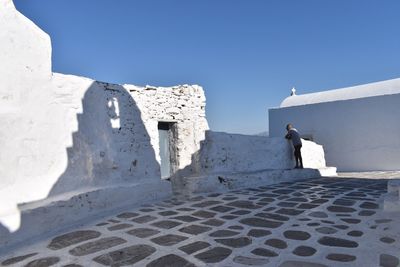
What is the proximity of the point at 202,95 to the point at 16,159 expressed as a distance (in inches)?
191

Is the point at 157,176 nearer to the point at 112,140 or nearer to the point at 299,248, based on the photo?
the point at 112,140

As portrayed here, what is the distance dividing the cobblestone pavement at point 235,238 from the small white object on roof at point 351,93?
1004 centimetres

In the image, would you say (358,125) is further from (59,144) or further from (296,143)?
(59,144)

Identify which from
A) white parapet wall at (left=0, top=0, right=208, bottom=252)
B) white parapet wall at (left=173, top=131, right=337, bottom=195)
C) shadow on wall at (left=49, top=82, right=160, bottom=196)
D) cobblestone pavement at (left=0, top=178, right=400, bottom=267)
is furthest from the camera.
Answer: white parapet wall at (left=173, top=131, right=337, bottom=195)

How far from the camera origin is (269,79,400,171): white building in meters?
11.3

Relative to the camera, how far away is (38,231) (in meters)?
3.30

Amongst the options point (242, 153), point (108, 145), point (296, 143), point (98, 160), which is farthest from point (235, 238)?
point (296, 143)

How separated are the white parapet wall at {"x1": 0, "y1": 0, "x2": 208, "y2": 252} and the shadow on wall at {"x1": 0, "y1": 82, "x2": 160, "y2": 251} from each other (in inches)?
0.5

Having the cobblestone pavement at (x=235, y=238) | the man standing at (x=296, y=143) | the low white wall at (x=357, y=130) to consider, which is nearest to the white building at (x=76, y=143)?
the cobblestone pavement at (x=235, y=238)

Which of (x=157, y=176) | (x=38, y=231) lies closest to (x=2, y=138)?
(x=38, y=231)

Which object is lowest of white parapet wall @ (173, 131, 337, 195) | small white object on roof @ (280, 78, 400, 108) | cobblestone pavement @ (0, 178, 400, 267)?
cobblestone pavement @ (0, 178, 400, 267)

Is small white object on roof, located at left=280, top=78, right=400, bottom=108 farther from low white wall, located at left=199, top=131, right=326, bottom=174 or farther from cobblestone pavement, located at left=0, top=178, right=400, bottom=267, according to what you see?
cobblestone pavement, located at left=0, top=178, right=400, bottom=267

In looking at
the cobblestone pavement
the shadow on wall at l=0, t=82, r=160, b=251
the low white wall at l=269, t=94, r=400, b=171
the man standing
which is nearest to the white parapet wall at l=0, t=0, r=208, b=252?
the shadow on wall at l=0, t=82, r=160, b=251

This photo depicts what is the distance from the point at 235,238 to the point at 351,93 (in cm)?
1325
